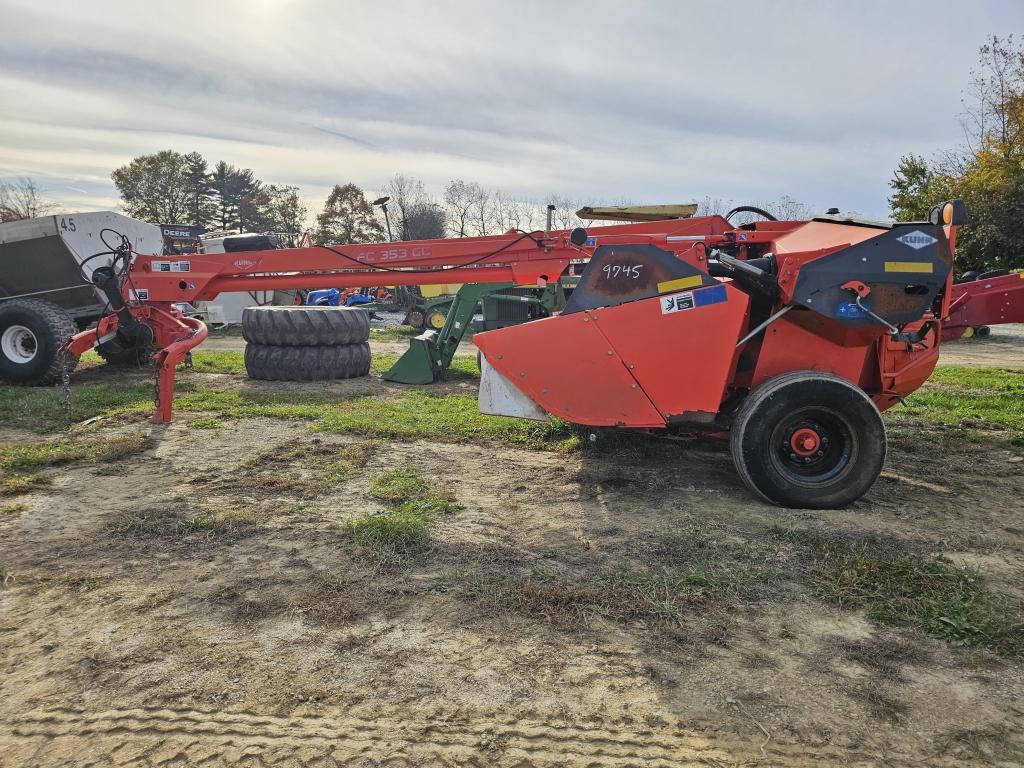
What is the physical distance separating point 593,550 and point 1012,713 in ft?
6.69

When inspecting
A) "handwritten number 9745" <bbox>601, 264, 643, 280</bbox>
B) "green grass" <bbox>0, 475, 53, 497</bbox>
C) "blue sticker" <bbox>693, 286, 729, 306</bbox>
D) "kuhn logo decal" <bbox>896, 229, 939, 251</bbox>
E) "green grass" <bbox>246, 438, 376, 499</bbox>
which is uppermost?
"kuhn logo decal" <bbox>896, 229, 939, 251</bbox>

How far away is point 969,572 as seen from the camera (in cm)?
365

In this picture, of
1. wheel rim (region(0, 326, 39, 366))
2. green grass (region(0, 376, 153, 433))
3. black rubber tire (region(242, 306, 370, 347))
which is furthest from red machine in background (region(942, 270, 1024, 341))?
wheel rim (region(0, 326, 39, 366))

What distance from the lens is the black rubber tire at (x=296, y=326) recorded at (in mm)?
10258

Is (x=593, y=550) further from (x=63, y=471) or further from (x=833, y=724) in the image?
(x=63, y=471)

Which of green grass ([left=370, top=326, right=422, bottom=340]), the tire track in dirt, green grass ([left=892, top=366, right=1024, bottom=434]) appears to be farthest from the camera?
green grass ([left=370, top=326, right=422, bottom=340])

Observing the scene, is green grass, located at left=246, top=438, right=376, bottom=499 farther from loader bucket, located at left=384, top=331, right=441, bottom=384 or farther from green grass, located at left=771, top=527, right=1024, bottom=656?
loader bucket, located at left=384, top=331, right=441, bottom=384

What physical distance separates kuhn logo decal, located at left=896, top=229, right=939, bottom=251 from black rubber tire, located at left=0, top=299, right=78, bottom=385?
10.4m

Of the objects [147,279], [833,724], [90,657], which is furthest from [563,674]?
[147,279]

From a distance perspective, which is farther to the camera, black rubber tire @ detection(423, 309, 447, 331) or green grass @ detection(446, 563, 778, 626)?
black rubber tire @ detection(423, 309, 447, 331)

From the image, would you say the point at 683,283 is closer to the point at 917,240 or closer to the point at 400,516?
the point at 917,240

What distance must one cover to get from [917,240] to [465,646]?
410 cm

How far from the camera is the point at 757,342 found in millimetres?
5035

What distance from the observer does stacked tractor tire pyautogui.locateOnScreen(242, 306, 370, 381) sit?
403 inches
